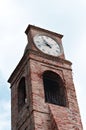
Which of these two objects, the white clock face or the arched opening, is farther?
the white clock face

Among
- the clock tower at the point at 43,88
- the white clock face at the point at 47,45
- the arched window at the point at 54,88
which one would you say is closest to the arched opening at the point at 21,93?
the clock tower at the point at 43,88

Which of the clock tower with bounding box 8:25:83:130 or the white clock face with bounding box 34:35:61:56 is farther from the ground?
the white clock face with bounding box 34:35:61:56

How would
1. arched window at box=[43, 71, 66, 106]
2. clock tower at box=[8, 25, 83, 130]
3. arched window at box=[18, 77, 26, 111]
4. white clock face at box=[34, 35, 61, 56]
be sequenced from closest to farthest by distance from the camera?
clock tower at box=[8, 25, 83, 130], arched window at box=[43, 71, 66, 106], arched window at box=[18, 77, 26, 111], white clock face at box=[34, 35, 61, 56]

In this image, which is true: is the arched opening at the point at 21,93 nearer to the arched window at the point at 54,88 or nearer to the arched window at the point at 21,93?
the arched window at the point at 21,93

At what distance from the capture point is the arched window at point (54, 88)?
842 inches

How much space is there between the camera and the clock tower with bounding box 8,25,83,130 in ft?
63.9

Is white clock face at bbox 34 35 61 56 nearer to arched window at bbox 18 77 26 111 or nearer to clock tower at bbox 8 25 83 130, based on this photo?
clock tower at bbox 8 25 83 130

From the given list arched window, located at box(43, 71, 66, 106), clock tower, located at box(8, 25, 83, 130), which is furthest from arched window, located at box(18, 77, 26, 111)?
arched window, located at box(43, 71, 66, 106)

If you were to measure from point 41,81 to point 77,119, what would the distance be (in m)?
2.69

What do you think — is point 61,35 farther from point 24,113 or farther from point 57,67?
point 24,113

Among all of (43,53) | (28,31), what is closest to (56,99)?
(43,53)

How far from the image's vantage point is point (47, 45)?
23516 millimetres

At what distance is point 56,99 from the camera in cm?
2169

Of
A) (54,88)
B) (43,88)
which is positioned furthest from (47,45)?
(43,88)
